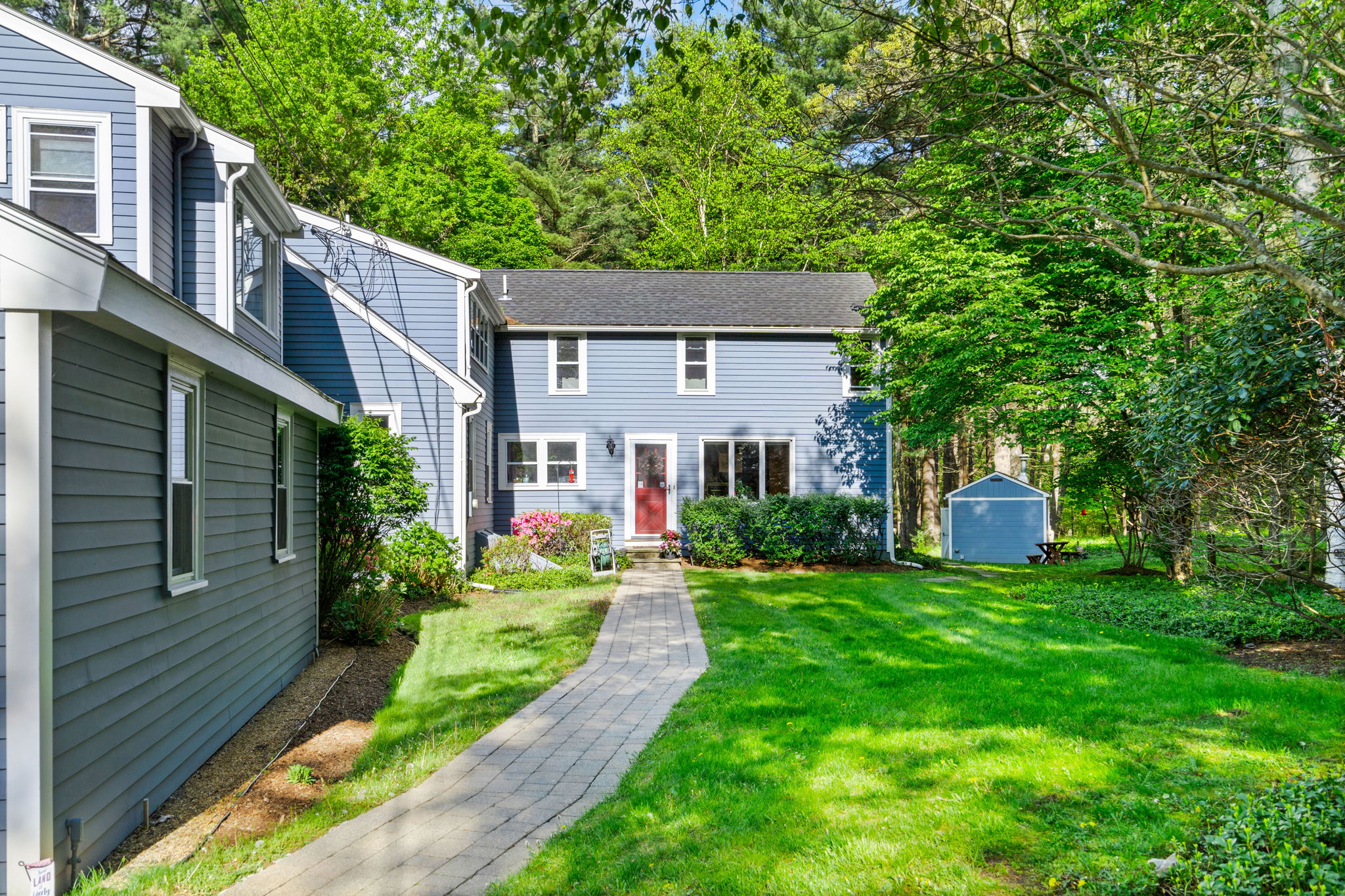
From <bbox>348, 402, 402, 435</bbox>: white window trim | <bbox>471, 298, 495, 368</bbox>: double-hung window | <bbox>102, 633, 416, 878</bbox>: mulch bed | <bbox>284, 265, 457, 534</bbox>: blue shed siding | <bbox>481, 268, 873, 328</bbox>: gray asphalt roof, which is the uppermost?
<bbox>481, 268, 873, 328</bbox>: gray asphalt roof

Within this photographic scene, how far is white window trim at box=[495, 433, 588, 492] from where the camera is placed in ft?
58.2

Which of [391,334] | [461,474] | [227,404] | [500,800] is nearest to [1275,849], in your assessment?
[500,800]

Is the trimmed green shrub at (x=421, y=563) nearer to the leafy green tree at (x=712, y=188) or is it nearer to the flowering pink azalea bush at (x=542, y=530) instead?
the flowering pink azalea bush at (x=542, y=530)

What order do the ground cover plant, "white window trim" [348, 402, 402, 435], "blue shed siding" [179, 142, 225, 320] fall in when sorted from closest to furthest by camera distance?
1. the ground cover plant
2. "blue shed siding" [179, 142, 225, 320]
3. "white window trim" [348, 402, 402, 435]

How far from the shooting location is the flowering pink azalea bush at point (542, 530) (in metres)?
14.6

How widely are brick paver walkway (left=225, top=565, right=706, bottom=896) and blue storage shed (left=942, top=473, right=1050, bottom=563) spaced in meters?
15.7

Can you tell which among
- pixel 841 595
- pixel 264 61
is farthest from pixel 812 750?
pixel 264 61

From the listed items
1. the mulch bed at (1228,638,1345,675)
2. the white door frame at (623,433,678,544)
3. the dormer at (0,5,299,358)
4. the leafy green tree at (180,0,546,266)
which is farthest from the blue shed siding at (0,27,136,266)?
the leafy green tree at (180,0,546,266)

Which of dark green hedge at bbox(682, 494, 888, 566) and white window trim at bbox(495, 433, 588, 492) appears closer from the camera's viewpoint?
dark green hedge at bbox(682, 494, 888, 566)

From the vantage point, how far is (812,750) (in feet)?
16.5

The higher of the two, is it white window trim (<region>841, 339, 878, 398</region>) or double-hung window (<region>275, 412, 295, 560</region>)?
white window trim (<region>841, 339, 878, 398</region>)

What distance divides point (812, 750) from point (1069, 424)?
10.7 meters

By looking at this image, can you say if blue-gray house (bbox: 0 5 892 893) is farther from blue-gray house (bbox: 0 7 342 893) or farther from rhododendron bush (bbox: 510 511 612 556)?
rhododendron bush (bbox: 510 511 612 556)

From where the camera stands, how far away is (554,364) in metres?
18.1
